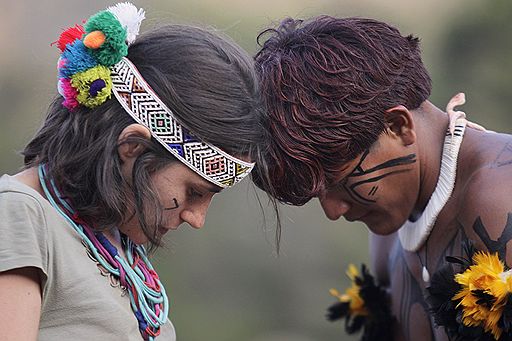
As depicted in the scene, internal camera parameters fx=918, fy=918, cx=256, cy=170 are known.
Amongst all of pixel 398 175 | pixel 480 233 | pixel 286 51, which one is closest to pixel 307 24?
pixel 286 51

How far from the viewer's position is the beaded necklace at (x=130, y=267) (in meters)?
2.07

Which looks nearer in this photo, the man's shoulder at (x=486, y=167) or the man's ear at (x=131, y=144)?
the man's ear at (x=131, y=144)

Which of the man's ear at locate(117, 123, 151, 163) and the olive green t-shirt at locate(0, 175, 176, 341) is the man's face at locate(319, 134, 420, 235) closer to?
the man's ear at locate(117, 123, 151, 163)

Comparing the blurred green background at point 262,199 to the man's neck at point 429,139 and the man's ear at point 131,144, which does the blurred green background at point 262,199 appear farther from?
the man's ear at point 131,144

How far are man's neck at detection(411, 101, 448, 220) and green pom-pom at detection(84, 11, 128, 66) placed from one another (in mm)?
956

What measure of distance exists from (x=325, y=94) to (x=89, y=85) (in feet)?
2.32

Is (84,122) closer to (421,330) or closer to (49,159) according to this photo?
(49,159)

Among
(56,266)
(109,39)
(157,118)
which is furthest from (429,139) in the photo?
(56,266)

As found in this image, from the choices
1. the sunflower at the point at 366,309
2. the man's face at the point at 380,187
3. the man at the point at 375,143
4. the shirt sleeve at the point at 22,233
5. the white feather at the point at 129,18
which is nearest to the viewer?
the shirt sleeve at the point at 22,233

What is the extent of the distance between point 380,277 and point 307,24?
45.3 inches

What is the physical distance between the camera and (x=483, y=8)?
254 inches

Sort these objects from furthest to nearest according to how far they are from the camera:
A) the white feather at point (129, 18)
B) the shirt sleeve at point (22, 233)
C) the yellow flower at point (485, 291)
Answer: the yellow flower at point (485, 291)
the white feather at point (129, 18)
the shirt sleeve at point (22, 233)

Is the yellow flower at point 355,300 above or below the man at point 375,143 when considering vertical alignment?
below

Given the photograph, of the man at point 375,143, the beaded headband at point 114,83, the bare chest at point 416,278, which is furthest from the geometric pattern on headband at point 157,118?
the bare chest at point 416,278
